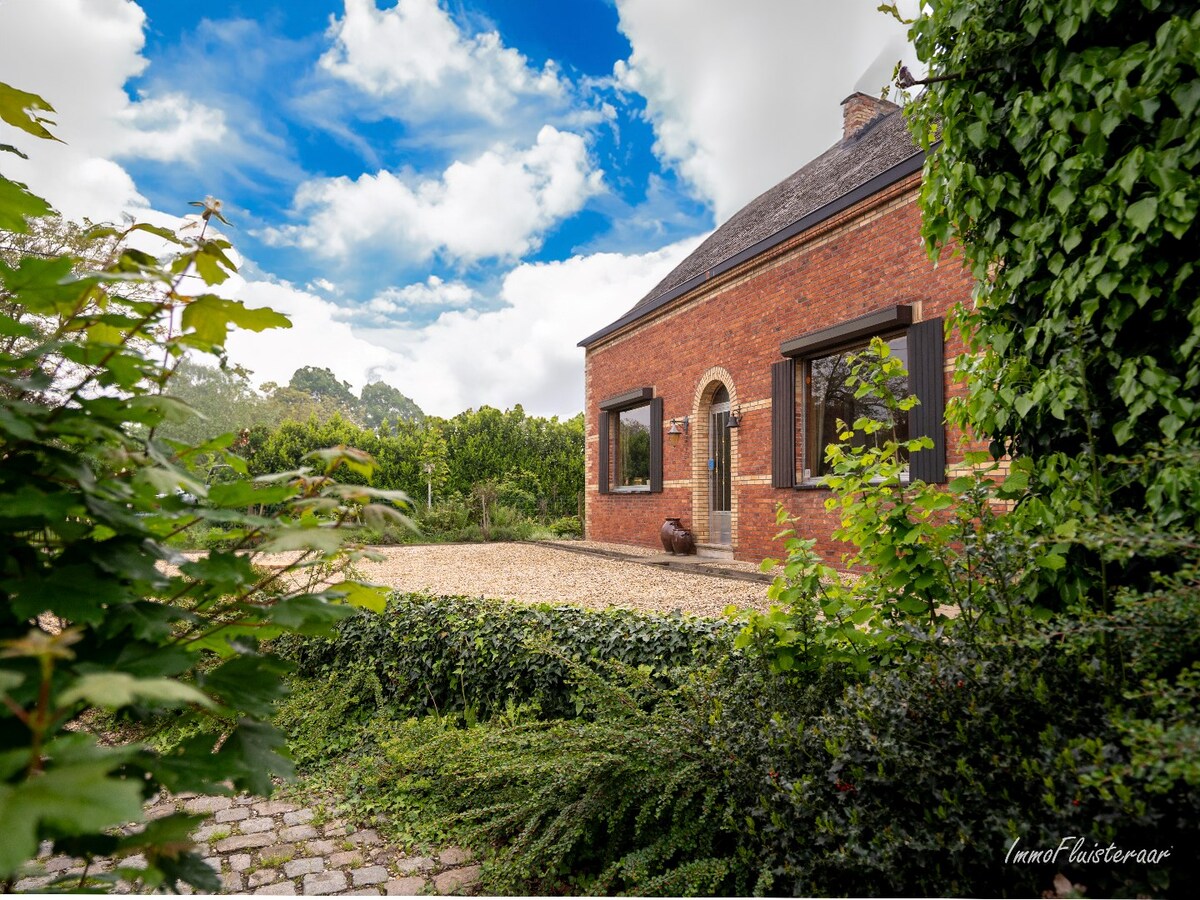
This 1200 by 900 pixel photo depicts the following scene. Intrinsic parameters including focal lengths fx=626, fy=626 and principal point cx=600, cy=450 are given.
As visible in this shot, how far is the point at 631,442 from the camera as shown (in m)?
12.6

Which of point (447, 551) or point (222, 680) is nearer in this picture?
point (222, 680)

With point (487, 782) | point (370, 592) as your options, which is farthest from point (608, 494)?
point (370, 592)

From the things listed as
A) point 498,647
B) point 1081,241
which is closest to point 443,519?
point 498,647

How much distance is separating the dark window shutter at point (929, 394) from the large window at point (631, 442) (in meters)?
5.11

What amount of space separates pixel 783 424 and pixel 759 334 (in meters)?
1.46

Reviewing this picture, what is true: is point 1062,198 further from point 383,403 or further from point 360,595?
point 383,403

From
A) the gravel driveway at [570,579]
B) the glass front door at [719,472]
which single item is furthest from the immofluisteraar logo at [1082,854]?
the glass front door at [719,472]

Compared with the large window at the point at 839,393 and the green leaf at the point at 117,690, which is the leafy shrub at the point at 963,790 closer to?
the green leaf at the point at 117,690

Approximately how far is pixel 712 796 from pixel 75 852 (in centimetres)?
174

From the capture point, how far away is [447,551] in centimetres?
1201

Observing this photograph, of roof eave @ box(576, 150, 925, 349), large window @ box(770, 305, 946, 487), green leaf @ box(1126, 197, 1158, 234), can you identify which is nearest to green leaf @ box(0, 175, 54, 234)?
green leaf @ box(1126, 197, 1158, 234)

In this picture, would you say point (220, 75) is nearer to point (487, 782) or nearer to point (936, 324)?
point (487, 782)

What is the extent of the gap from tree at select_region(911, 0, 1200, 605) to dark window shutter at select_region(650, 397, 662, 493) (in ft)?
28.5

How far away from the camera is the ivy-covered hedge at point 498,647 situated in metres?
3.14
